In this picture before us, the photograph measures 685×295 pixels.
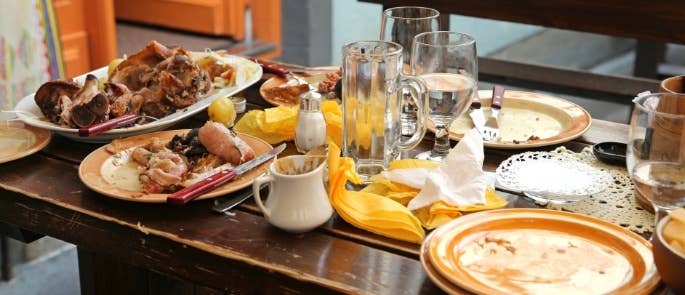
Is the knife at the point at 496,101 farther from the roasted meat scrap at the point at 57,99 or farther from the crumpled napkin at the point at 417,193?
the roasted meat scrap at the point at 57,99

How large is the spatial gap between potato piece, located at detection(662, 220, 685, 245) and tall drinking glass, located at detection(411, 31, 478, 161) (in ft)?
1.59

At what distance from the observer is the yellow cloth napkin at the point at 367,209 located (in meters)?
1.22

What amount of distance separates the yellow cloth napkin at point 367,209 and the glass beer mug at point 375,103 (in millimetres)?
102

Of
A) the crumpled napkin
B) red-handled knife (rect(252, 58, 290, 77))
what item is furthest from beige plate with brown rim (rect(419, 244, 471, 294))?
red-handled knife (rect(252, 58, 290, 77))

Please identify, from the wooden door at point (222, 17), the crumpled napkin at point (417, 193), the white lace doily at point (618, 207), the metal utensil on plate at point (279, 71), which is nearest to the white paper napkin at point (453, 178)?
the crumpled napkin at point (417, 193)

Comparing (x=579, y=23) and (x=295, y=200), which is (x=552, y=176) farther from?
(x=579, y=23)

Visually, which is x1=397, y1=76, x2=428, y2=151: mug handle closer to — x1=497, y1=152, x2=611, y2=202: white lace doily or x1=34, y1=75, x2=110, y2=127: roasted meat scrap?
x1=497, y1=152, x2=611, y2=202: white lace doily

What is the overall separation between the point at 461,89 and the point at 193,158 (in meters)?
0.46

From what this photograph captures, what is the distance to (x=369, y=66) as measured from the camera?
1375 millimetres

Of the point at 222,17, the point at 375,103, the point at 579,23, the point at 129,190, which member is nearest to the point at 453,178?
the point at 375,103

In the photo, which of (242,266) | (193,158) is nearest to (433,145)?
(193,158)

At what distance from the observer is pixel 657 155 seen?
Answer: 1.19 metres

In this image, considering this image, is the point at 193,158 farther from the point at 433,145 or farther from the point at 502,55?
the point at 502,55

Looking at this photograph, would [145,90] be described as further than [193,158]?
Yes
